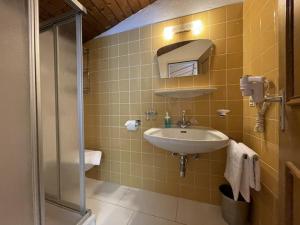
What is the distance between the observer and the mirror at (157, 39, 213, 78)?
1498mm

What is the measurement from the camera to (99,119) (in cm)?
203

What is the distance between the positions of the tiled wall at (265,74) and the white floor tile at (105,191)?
129 centimetres

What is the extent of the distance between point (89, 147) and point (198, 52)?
1.79 m

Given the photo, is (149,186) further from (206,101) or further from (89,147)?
(206,101)

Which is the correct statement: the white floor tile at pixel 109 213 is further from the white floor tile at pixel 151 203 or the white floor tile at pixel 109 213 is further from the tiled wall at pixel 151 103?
the tiled wall at pixel 151 103

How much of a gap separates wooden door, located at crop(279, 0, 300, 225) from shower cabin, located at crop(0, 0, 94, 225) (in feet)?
3.67

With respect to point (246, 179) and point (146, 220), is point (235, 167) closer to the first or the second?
point (246, 179)

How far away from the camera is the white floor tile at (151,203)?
1449 millimetres

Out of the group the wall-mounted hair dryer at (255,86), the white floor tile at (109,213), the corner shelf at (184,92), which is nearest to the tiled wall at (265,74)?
the wall-mounted hair dryer at (255,86)

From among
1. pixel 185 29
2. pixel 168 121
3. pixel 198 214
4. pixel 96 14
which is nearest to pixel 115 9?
pixel 96 14

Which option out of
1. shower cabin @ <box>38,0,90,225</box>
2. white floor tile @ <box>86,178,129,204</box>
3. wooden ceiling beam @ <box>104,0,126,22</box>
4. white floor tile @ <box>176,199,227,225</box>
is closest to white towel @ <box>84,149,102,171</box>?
white floor tile @ <box>86,178,129,204</box>

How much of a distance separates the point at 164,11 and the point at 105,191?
6.97 ft

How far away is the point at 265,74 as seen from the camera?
3.40ft

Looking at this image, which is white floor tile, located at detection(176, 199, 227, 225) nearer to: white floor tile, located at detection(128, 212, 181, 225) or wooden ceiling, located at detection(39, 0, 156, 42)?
white floor tile, located at detection(128, 212, 181, 225)
